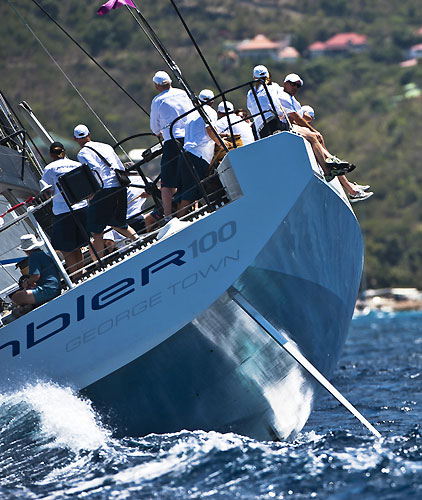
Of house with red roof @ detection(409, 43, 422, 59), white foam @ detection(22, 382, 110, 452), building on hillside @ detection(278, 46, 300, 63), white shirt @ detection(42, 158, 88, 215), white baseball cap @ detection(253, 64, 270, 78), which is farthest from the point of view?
house with red roof @ detection(409, 43, 422, 59)

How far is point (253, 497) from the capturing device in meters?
6.66

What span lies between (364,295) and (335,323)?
67.1 m

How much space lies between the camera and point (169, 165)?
9.08 meters

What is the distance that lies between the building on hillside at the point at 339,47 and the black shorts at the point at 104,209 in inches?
5317

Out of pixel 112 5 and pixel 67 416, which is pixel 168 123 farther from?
pixel 67 416

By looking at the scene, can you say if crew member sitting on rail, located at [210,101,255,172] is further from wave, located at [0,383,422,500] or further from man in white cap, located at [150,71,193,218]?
wave, located at [0,383,422,500]

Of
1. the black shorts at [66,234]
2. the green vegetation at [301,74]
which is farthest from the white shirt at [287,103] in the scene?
the green vegetation at [301,74]

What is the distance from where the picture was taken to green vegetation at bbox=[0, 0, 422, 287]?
7956cm

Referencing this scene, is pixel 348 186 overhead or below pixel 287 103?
below

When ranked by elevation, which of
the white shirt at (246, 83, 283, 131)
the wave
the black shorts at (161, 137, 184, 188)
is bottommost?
the wave

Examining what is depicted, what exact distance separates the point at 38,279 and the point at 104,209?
3.21ft

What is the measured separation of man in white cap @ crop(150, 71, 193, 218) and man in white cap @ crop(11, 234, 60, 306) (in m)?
1.13

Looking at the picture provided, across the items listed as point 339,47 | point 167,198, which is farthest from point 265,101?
point 339,47

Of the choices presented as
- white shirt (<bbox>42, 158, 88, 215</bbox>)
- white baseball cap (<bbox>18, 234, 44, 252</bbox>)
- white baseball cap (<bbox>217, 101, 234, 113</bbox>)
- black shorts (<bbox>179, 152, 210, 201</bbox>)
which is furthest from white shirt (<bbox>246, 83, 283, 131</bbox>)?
white baseball cap (<bbox>18, 234, 44, 252</bbox>)
